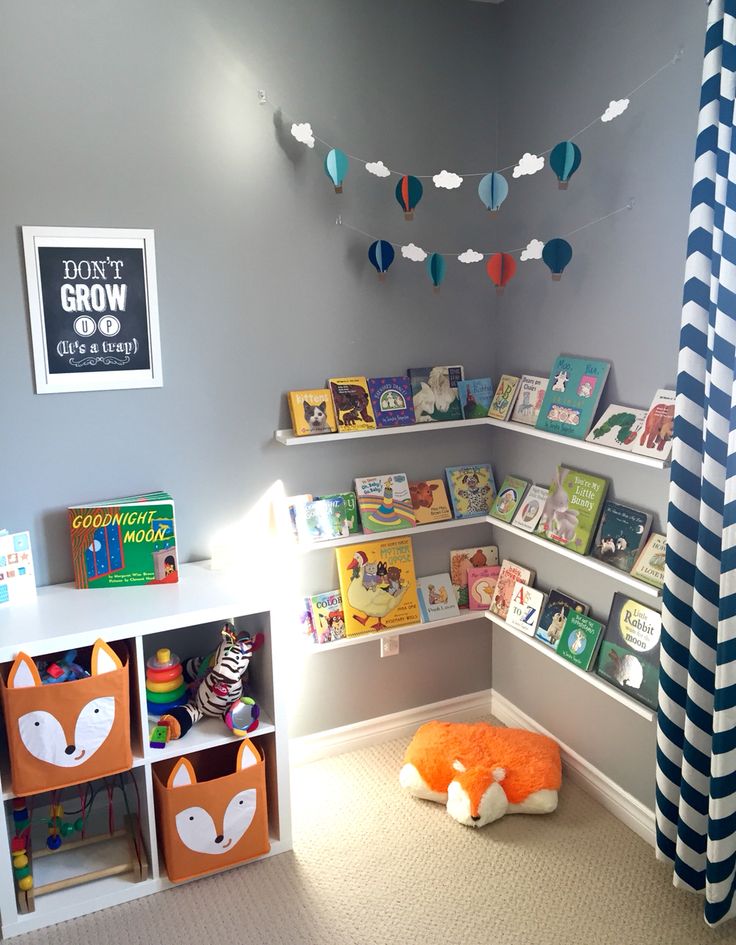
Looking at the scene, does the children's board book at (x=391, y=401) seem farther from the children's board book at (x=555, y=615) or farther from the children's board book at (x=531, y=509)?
the children's board book at (x=555, y=615)

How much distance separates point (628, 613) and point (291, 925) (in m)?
1.24

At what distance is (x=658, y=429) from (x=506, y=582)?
0.93 metres

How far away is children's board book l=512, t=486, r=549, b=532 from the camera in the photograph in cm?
271

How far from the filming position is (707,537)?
1944 millimetres

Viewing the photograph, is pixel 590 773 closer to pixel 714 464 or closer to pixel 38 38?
pixel 714 464

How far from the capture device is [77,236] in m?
2.27

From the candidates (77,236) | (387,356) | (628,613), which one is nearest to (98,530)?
(77,236)

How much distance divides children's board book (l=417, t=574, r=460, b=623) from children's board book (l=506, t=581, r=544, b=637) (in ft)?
0.68

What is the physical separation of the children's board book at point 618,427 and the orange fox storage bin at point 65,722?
4.65 ft

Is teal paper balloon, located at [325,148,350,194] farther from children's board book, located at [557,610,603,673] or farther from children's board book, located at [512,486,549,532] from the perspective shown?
children's board book, located at [557,610,603,673]

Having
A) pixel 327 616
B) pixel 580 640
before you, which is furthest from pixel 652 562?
pixel 327 616

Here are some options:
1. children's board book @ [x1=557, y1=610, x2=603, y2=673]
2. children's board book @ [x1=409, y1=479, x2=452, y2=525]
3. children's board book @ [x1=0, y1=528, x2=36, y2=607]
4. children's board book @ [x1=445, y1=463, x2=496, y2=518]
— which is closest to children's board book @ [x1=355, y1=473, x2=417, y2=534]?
children's board book @ [x1=409, y1=479, x2=452, y2=525]

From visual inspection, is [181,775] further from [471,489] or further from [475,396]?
[475,396]

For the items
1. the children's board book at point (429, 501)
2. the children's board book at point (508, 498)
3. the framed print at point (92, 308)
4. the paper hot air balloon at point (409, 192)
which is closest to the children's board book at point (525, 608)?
the children's board book at point (508, 498)
